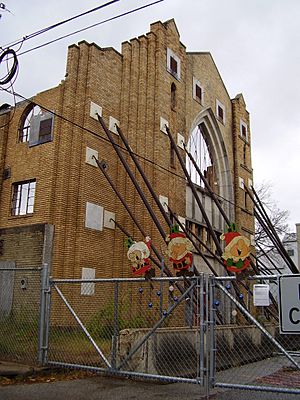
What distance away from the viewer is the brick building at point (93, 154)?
14.9 metres

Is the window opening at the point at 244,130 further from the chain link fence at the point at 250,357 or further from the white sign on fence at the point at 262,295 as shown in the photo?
the white sign on fence at the point at 262,295

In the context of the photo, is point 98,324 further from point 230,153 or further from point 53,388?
point 230,153

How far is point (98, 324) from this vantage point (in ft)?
38.8

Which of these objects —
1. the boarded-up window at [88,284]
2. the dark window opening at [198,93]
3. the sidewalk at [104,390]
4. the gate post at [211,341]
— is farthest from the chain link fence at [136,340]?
the dark window opening at [198,93]

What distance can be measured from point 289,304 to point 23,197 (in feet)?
39.3

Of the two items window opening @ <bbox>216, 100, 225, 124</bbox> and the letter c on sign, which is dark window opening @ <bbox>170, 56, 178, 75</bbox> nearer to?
window opening @ <bbox>216, 100, 225, 124</bbox>

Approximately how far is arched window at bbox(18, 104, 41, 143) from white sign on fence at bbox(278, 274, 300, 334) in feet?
42.0

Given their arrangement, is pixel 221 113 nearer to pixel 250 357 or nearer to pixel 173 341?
pixel 250 357

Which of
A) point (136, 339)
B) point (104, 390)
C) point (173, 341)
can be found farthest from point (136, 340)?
point (104, 390)

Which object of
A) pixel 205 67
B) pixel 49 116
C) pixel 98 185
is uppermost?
pixel 205 67

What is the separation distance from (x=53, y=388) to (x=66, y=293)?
7.13 metres

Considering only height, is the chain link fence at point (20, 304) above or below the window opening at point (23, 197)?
below

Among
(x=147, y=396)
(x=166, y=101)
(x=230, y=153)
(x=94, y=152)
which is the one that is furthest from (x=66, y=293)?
(x=230, y=153)

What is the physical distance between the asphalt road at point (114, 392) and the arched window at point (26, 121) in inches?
433
